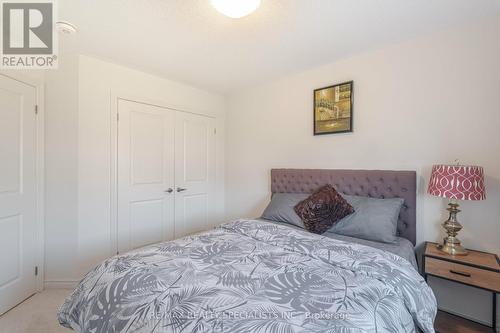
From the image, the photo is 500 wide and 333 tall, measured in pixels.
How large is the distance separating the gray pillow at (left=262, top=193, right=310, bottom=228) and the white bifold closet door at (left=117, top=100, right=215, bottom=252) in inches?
50.6

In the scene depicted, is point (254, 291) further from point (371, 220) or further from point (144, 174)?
point (144, 174)

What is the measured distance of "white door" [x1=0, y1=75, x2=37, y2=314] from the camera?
2.18 m

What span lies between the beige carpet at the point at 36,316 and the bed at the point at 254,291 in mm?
755

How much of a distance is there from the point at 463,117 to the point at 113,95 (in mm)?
3344

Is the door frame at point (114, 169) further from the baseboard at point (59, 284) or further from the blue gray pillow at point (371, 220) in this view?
the blue gray pillow at point (371, 220)

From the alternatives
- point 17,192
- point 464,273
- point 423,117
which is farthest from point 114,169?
point 464,273

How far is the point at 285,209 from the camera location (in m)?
2.63

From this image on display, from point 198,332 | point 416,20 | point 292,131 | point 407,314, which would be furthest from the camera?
point 292,131

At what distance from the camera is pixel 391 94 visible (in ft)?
7.78

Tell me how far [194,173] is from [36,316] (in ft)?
7.01

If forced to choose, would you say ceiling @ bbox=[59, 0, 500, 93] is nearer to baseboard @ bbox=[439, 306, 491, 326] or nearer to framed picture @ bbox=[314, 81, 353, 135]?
framed picture @ bbox=[314, 81, 353, 135]

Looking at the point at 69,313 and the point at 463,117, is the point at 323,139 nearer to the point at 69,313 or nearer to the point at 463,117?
the point at 463,117

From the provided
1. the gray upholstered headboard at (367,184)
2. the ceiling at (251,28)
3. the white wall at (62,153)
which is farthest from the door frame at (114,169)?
the gray upholstered headboard at (367,184)

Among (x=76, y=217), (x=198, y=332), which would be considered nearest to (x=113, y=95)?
(x=76, y=217)
